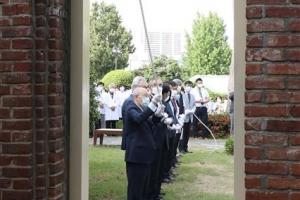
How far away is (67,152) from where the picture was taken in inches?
149

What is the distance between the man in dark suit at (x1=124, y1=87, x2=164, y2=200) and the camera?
630cm

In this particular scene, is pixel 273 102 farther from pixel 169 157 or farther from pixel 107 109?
pixel 107 109

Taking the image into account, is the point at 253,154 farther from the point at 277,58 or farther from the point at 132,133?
the point at 132,133

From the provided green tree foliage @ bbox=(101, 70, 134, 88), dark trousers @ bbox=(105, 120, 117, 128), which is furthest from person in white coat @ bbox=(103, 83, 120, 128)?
green tree foliage @ bbox=(101, 70, 134, 88)

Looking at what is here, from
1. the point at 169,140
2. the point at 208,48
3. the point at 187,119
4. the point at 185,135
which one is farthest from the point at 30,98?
the point at 208,48

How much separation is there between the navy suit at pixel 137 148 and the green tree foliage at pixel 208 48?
38415mm

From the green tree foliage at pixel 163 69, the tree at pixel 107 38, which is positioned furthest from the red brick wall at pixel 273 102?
the tree at pixel 107 38

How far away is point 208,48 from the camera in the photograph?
153 ft

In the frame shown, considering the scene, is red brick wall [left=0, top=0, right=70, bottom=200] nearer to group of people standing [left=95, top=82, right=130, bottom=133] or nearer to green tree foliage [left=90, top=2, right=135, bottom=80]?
group of people standing [left=95, top=82, right=130, bottom=133]

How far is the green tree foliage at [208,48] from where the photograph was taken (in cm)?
4538

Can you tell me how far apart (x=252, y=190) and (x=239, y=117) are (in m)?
0.50

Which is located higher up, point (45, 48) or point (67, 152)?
point (45, 48)

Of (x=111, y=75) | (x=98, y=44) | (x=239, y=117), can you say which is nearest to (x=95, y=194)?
(x=239, y=117)

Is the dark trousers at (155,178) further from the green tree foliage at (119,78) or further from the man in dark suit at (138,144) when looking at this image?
the green tree foliage at (119,78)
